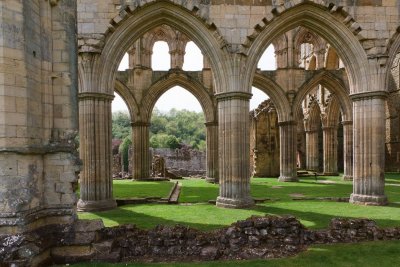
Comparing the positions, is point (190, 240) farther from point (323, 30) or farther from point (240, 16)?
point (323, 30)

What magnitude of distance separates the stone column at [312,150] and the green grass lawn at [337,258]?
1847 cm

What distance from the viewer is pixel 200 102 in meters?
19.4

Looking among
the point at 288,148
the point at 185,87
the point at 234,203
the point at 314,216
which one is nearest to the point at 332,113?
the point at 288,148

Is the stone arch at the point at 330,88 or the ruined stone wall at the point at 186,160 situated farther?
the ruined stone wall at the point at 186,160

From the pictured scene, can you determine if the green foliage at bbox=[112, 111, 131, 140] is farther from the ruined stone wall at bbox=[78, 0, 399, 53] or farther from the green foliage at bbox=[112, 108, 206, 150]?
the ruined stone wall at bbox=[78, 0, 399, 53]

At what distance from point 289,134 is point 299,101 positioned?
6.31ft

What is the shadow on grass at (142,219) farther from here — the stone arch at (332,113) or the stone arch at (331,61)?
the stone arch at (331,61)

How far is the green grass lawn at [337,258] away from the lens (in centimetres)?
529

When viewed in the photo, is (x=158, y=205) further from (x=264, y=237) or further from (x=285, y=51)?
(x=285, y=51)

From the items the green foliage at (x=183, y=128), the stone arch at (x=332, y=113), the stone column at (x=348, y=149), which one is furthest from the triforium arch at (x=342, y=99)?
the green foliage at (x=183, y=128)

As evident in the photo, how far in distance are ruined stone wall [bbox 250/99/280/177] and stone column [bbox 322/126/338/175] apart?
10.5ft

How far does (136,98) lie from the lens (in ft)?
63.2

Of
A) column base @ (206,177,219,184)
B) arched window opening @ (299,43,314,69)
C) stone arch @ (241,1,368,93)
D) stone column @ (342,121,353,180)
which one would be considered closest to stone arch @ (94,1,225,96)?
stone arch @ (241,1,368,93)

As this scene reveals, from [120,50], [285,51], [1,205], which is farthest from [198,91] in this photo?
[1,205]
